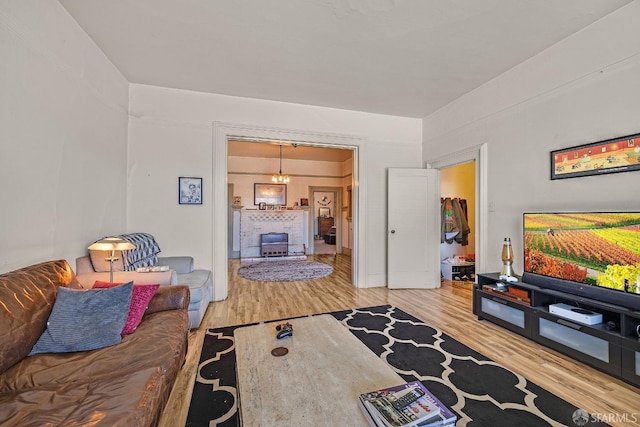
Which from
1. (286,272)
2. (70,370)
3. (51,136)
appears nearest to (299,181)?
(286,272)

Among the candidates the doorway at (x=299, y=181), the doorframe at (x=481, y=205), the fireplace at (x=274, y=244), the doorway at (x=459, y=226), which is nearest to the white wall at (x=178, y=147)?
the doorframe at (x=481, y=205)

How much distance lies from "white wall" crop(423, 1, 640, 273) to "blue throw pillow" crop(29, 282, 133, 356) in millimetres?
3768

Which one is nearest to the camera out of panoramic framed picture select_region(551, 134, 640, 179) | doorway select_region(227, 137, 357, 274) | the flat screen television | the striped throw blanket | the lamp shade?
the flat screen television

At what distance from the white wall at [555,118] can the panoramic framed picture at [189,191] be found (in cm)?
376

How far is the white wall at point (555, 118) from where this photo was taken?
2.27 metres

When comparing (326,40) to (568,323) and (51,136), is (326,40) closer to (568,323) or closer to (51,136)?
(51,136)

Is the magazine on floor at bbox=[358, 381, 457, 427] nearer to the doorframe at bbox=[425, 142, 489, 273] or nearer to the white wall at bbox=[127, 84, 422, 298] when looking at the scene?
the doorframe at bbox=[425, 142, 489, 273]

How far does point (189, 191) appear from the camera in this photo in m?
3.79

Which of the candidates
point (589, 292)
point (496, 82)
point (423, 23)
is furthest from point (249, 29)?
point (589, 292)

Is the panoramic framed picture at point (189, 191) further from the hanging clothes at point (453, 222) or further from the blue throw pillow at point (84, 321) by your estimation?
the hanging clothes at point (453, 222)

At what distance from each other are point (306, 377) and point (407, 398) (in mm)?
474

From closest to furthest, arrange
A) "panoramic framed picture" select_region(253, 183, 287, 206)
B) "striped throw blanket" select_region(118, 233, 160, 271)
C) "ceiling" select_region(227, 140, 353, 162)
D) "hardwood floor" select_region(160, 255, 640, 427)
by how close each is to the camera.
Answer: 1. "hardwood floor" select_region(160, 255, 640, 427)
2. "striped throw blanket" select_region(118, 233, 160, 271)
3. "ceiling" select_region(227, 140, 353, 162)
4. "panoramic framed picture" select_region(253, 183, 287, 206)

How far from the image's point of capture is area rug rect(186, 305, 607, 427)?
161 cm

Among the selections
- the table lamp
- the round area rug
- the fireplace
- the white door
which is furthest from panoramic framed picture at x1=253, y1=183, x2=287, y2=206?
the table lamp
